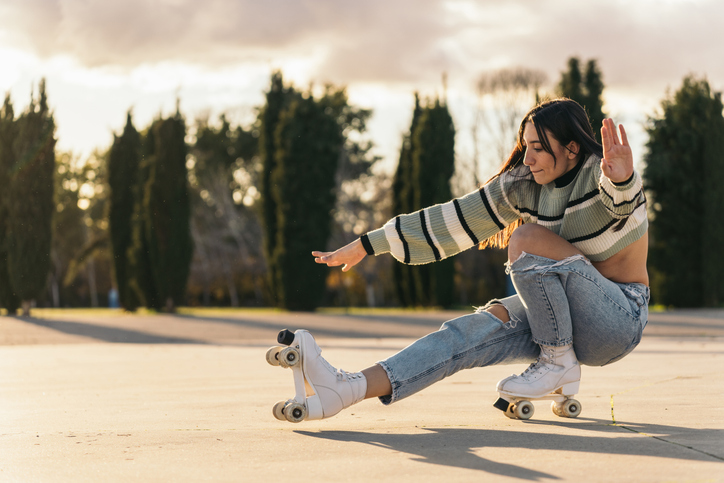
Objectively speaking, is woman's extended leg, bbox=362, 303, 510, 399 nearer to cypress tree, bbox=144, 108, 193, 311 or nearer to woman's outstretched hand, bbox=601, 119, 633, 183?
woman's outstretched hand, bbox=601, 119, 633, 183

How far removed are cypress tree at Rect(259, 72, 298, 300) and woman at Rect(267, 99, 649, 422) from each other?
15470 mm

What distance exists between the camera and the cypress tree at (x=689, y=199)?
16.7 meters

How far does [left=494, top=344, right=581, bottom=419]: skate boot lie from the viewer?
2615mm

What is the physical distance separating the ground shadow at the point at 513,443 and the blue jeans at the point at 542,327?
0.20m

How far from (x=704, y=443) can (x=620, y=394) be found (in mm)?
1334

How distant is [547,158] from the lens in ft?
8.64

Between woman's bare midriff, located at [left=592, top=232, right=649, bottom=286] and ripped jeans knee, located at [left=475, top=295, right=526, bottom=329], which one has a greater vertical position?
woman's bare midriff, located at [left=592, top=232, right=649, bottom=286]

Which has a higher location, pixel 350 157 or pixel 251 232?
pixel 350 157

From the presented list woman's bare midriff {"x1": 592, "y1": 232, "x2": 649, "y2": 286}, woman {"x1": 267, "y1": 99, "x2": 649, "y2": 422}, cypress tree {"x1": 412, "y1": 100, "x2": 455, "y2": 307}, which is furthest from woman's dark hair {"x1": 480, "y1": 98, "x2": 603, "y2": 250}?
cypress tree {"x1": 412, "y1": 100, "x2": 455, "y2": 307}

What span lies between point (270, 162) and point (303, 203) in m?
1.61

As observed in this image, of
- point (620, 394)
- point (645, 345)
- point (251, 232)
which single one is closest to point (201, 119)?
point (251, 232)

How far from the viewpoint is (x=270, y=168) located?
731 inches

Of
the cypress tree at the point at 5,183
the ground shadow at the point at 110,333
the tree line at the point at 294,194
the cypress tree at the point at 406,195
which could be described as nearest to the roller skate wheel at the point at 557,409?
the ground shadow at the point at 110,333

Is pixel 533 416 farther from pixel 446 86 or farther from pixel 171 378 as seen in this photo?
pixel 446 86
